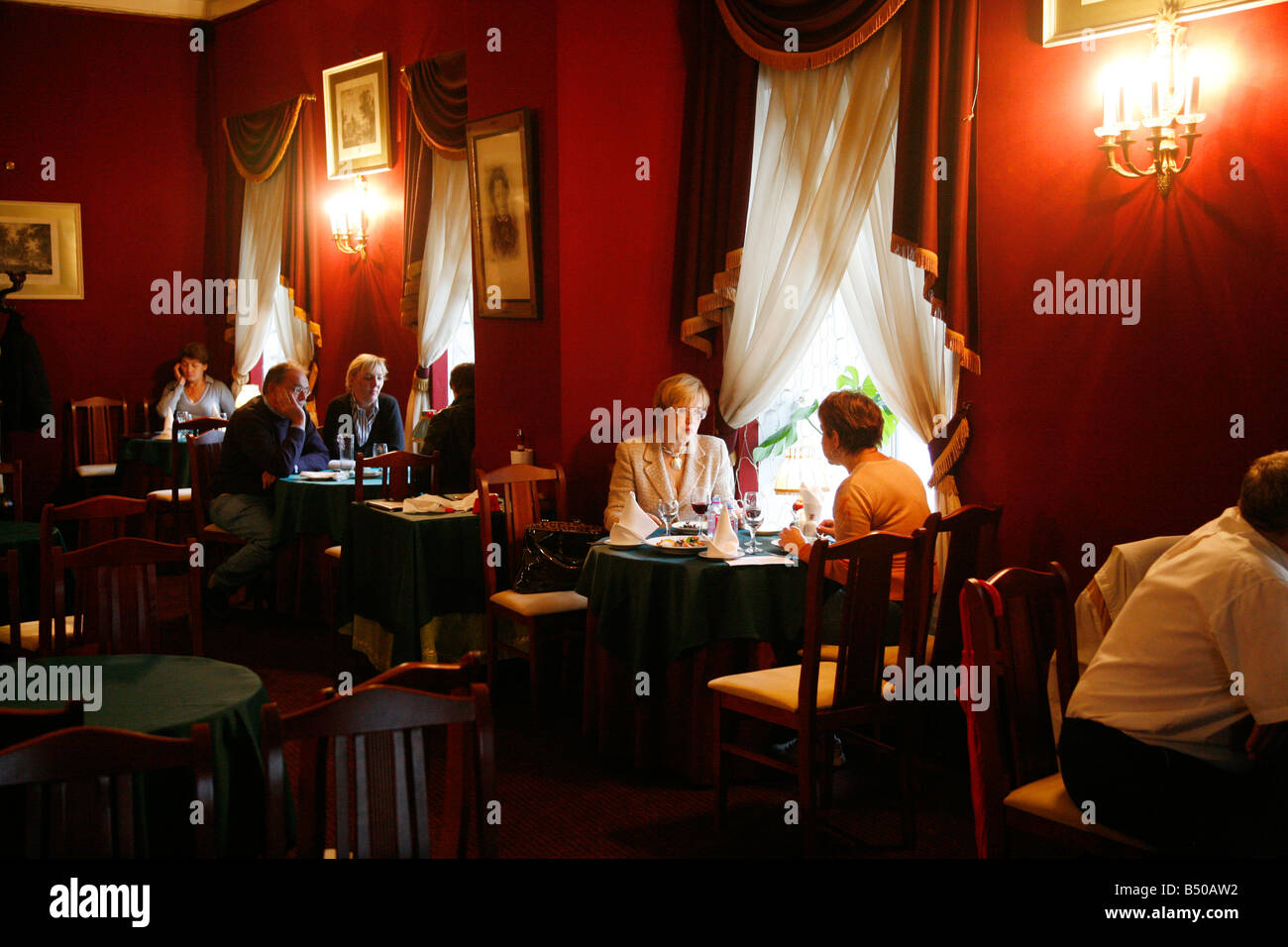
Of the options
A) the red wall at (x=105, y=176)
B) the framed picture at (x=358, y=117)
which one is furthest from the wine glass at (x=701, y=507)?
the red wall at (x=105, y=176)

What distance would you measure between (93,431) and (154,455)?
158cm

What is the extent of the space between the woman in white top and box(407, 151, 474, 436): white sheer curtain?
2435 mm

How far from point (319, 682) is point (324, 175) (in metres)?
4.48

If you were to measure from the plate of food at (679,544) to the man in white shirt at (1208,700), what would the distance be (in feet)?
Answer: 5.87

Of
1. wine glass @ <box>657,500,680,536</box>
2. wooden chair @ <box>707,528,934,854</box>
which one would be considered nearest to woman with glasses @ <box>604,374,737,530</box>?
wine glass @ <box>657,500,680,536</box>

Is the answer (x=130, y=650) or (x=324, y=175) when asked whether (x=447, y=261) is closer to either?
(x=324, y=175)

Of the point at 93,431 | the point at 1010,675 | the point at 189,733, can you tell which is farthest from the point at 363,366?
the point at 1010,675

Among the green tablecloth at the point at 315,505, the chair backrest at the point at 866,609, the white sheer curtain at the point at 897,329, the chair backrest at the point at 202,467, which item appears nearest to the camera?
the chair backrest at the point at 866,609

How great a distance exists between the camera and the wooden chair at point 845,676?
3.21 meters

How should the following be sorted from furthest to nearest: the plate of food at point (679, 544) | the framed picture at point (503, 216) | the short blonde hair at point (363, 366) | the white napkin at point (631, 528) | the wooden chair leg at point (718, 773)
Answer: the short blonde hair at point (363, 366) < the framed picture at point (503, 216) < the white napkin at point (631, 528) < the plate of food at point (679, 544) < the wooden chair leg at point (718, 773)

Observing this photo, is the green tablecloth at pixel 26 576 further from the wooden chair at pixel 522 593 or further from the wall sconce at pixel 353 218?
the wall sconce at pixel 353 218

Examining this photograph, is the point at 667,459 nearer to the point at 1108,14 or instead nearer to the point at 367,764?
the point at 1108,14

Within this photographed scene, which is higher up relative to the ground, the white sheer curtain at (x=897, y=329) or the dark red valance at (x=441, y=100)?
the dark red valance at (x=441, y=100)

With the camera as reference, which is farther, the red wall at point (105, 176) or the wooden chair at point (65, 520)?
the red wall at point (105, 176)
